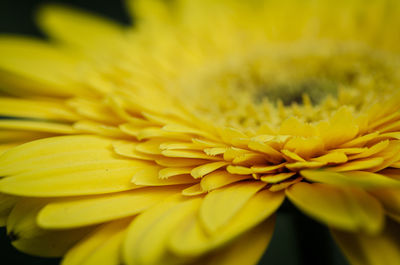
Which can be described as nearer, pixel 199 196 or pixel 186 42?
pixel 199 196

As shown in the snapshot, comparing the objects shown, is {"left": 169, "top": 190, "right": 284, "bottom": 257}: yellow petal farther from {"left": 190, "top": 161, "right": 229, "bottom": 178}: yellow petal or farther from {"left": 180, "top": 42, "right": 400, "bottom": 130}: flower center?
{"left": 180, "top": 42, "right": 400, "bottom": 130}: flower center

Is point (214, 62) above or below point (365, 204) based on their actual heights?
above

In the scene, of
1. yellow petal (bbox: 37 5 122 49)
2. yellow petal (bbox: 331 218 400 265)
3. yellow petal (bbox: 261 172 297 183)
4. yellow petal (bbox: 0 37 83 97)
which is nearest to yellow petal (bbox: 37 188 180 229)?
yellow petal (bbox: 261 172 297 183)

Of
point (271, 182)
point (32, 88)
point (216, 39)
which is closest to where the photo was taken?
point (271, 182)

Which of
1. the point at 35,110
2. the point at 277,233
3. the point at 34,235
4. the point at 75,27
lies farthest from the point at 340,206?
the point at 75,27

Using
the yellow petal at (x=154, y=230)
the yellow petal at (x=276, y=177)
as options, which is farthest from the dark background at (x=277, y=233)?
the yellow petal at (x=154, y=230)

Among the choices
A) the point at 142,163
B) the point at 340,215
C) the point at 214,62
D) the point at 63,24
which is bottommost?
the point at 340,215

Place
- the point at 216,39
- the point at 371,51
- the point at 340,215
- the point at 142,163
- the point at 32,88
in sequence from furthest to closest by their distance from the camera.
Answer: the point at 216,39, the point at 371,51, the point at 32,88, the point at 142,163, the point at 340,215

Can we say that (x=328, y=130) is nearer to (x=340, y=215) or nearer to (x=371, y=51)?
(x=340, y=215)

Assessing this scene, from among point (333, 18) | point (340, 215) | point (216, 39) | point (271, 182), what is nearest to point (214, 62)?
point (216, 39)
